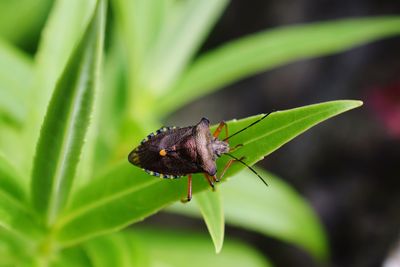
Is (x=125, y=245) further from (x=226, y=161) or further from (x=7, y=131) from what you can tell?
(x=7, y=131)

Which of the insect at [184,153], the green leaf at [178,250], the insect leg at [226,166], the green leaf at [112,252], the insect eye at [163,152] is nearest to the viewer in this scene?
the insect leg at [226,166]

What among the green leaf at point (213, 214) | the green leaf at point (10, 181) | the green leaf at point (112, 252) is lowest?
the green leaf at point (213, 214)

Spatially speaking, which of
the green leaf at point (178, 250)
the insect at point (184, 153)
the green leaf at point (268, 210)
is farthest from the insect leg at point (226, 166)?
the green leaf at point (268, 210)

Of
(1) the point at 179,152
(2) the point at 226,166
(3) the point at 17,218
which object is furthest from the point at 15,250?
(2) the point at 226,166

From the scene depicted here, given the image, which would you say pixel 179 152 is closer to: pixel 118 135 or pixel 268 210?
pixel 118 135

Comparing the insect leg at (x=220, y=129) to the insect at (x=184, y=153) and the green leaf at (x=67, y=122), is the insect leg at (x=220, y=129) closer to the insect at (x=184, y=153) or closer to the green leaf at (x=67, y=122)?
the insect at (x=184, y=153)

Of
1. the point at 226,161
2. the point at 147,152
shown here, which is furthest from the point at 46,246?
the point at 226,161

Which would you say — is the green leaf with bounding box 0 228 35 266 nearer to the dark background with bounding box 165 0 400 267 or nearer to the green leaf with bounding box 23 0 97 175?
the green leaf with bounding box 23 0 97 175
